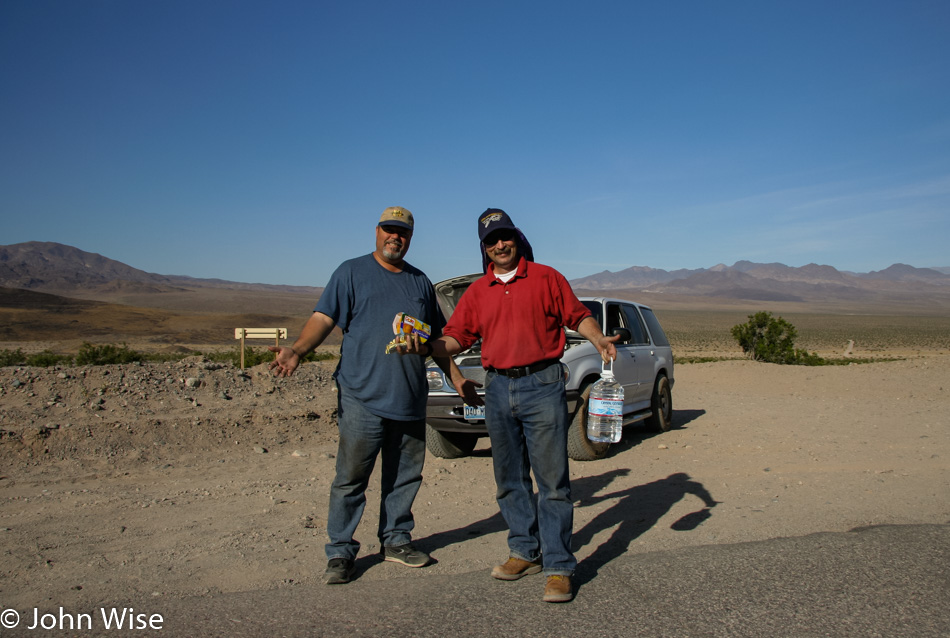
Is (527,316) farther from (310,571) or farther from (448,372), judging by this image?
(310,571)

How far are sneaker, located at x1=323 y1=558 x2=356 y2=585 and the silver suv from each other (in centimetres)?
299

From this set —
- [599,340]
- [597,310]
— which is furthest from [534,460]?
[597,310]

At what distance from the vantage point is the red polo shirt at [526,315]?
392 centimetres

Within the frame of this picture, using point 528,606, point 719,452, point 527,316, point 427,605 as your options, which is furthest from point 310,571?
point 719,452

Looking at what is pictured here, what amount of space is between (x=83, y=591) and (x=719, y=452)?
6.84 meters

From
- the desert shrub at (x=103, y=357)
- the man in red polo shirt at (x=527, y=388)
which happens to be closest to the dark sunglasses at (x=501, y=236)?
the man in red polo shirt at (x=527, y=388)

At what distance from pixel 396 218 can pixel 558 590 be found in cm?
222

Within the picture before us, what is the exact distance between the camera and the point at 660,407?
33.3ft

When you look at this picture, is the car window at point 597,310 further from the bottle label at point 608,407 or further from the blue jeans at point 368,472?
the blue jeans at point 368,472

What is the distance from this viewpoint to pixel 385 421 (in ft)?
13.4

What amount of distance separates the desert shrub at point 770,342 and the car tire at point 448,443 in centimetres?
1768

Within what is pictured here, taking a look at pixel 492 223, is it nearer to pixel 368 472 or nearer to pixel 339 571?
pixel 368 472

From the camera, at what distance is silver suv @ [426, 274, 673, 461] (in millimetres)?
7531

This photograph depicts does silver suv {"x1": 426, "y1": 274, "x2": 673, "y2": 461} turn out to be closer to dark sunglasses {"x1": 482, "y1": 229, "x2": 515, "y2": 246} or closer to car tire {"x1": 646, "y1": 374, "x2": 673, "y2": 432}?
car tire {"x1": 646, "y1": 374, "x2": 673, "y2": 432}
